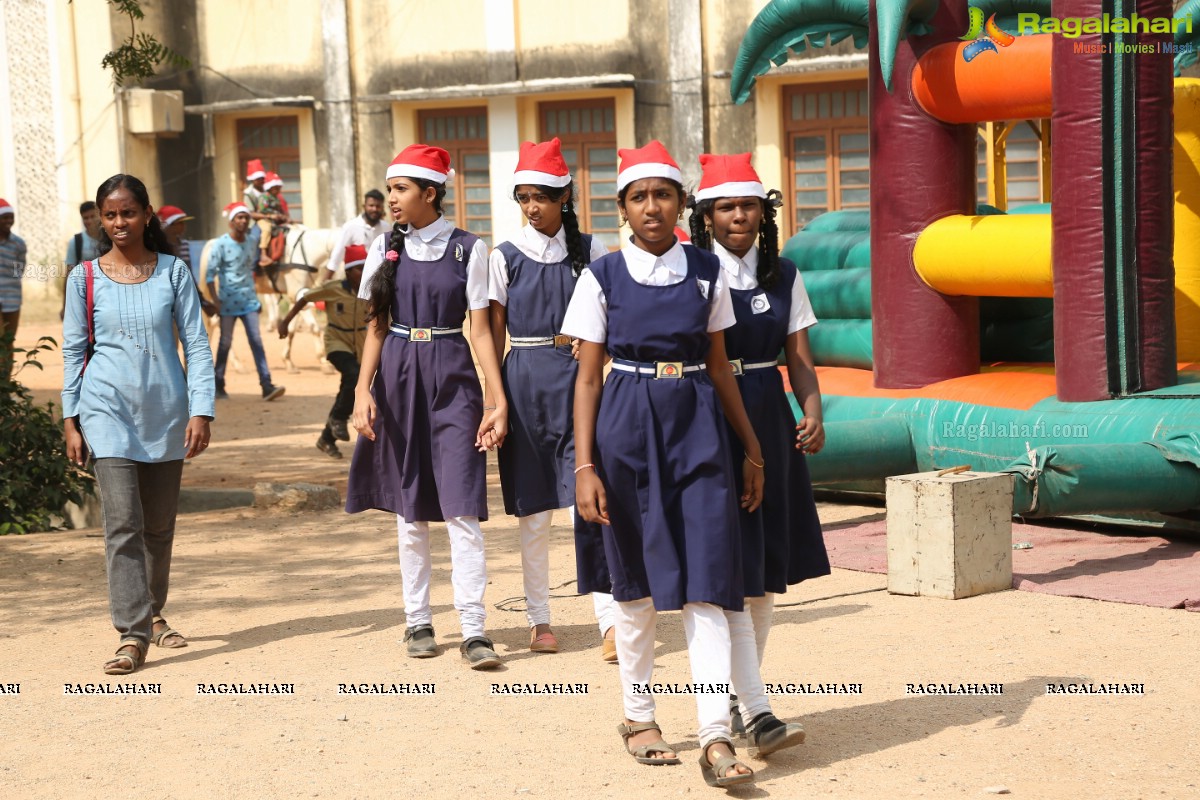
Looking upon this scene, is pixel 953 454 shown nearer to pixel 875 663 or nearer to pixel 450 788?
pixel 875 663

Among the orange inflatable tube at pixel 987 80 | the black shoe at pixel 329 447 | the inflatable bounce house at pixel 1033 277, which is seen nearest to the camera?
the inflatable bounce house at pixel 1033 277

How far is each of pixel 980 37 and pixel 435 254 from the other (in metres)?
3.98

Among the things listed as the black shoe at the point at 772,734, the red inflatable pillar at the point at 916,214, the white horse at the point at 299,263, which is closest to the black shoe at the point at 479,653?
the black shoe at the point at 772,734

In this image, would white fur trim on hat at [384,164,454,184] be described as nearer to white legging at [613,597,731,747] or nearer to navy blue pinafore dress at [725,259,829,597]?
navy blue pinafore dress at [725,259,829,597]

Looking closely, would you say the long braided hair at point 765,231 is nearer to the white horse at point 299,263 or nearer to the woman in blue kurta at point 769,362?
the woman in blue kurta at point 769,362

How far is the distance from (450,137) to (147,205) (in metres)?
17.2

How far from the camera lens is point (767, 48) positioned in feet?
34.0

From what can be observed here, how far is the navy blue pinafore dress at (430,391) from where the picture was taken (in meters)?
5.89

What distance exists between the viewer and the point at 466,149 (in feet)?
74.9

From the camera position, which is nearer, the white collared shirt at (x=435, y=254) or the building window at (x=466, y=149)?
the white collared shirt at (x=435, y=254)

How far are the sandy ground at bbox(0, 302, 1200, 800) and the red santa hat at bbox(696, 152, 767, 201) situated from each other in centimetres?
156

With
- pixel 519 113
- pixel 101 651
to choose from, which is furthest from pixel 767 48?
pixel 519 113

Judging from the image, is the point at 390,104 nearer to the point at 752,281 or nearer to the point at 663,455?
the point at 752,281

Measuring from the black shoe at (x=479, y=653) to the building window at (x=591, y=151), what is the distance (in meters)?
16.2
